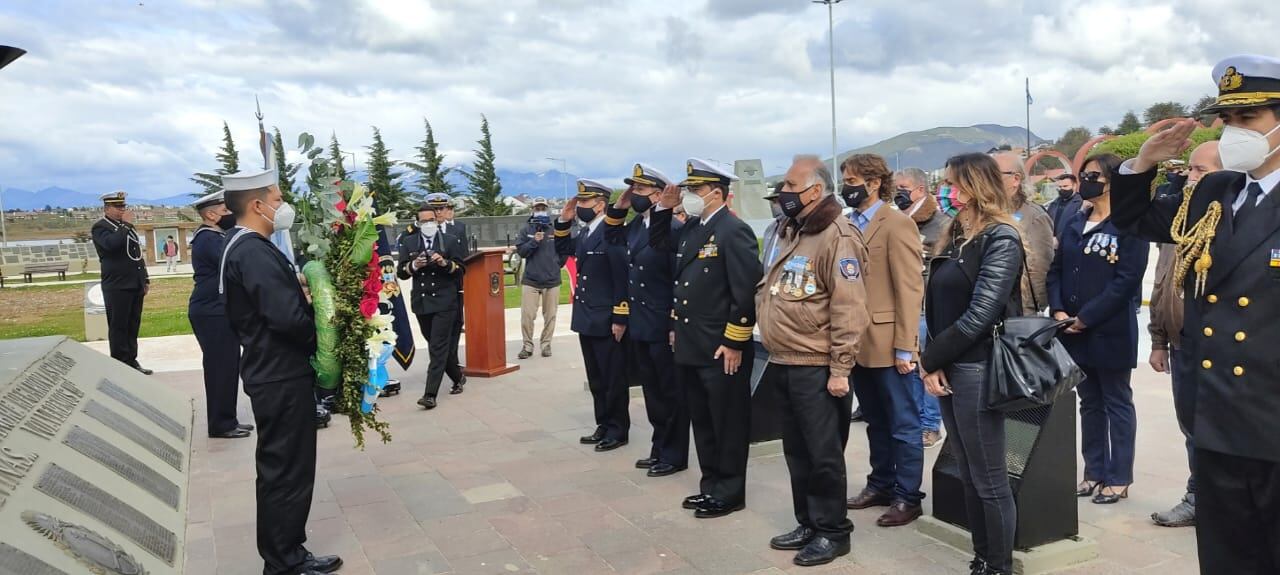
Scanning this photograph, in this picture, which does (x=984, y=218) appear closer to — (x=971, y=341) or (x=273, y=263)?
(x=971, y=341)

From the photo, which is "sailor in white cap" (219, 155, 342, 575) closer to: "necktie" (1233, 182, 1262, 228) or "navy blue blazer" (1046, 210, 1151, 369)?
"necktie" (1233, 182, 1262, 228)

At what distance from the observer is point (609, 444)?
6723 mm

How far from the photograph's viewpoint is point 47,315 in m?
17.7

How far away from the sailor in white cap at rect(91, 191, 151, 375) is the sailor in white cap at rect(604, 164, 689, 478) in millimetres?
5761

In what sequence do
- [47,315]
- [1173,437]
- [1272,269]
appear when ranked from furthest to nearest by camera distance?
[47,315] → [1173,437] → [1272,269]

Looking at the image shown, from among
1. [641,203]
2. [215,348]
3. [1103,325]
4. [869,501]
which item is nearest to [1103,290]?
[1103,325]

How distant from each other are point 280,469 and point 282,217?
1.26 m

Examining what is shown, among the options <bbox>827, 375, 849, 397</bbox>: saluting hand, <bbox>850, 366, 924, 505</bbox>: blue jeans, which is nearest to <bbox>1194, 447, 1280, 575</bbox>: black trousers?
<bbox>827, 375, 849, 397</bbox>: saluting hand

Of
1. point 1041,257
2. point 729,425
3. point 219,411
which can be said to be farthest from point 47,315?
point 1041,257

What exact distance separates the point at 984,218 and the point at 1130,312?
1.78 meters

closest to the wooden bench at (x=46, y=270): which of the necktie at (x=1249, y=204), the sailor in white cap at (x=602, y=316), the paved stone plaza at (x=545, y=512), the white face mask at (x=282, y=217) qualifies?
the paved stone plaza at (x=545, y=512)

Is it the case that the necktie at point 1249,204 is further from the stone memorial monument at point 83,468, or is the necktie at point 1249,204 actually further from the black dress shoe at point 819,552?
the stone memorial monument at point 83,468

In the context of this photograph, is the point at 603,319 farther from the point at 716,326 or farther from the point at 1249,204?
the point at 1249,204

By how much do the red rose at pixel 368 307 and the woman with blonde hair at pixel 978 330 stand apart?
9.01 feet
